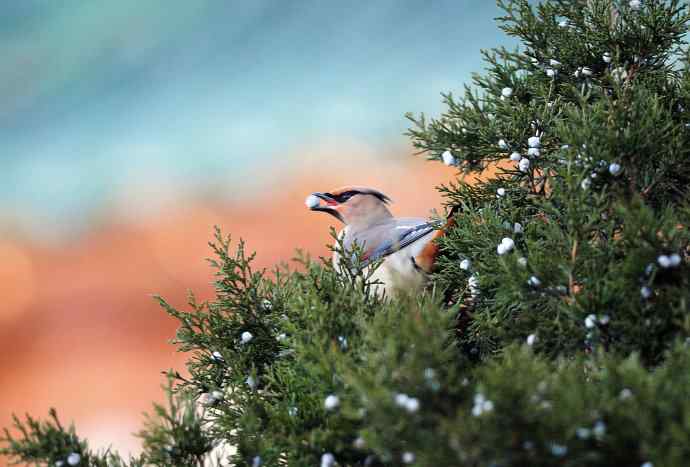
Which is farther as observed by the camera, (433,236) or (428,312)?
(433,236)

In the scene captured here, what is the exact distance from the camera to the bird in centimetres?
102

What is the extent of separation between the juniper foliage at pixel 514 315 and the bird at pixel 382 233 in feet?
0.09

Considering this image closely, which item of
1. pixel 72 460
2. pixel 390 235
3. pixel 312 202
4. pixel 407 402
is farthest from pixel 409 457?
pixel 312 202

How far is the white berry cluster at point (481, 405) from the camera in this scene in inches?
24.0

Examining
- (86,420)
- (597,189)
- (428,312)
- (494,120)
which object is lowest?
(428,312)

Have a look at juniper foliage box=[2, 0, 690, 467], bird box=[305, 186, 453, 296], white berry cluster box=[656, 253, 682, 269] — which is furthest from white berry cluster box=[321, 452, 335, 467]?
white berry cluster box=[656, 253, 682, 269]

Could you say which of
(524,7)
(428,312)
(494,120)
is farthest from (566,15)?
(428,312)

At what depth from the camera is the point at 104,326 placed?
7.12ft

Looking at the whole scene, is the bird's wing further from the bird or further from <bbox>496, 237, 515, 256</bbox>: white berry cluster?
<bbox>496, 237, 515, 256</bbox>: white berry cluster

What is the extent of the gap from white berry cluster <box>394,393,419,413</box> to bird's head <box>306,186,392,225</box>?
0.53 meters

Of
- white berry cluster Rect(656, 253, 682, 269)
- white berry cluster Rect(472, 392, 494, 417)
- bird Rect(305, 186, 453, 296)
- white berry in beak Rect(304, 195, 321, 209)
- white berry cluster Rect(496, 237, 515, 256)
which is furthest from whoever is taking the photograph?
white berry in beak Rect(304, 195, 321, 209)

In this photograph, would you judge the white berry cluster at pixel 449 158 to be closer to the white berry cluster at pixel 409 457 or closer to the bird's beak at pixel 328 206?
the bird's beak at pixel 328 206

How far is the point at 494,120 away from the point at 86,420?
60.4 inches

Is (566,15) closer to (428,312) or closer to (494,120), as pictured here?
(494,120)
